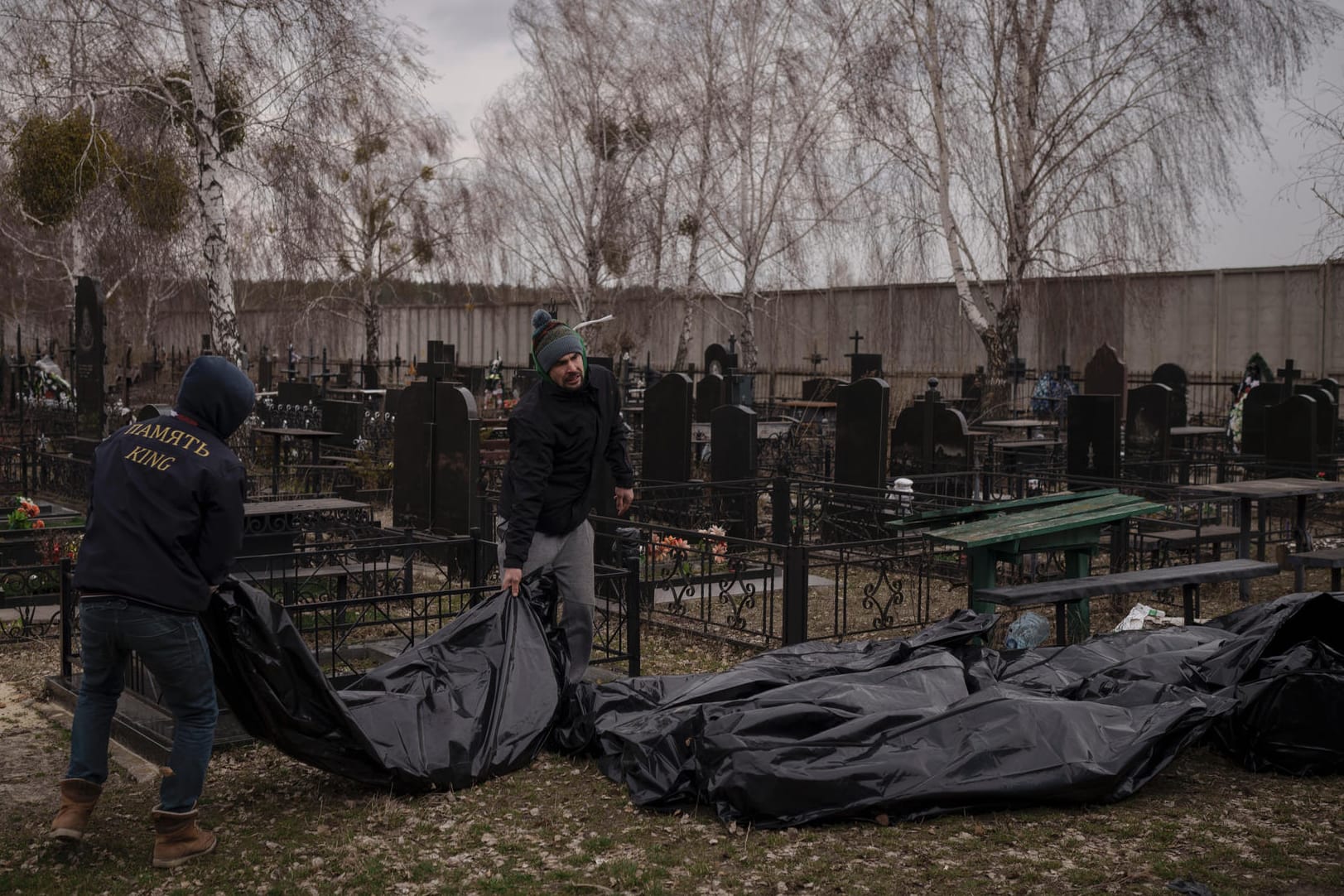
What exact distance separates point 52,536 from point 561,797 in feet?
21.6

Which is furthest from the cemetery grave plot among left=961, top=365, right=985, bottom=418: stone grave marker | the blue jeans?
left=961, top=365, right=985, bottom=418: stone grave marker

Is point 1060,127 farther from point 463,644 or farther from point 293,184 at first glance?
point 463,644

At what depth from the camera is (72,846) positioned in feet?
15.5

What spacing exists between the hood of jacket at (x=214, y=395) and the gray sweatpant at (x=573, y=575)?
6.05 ft

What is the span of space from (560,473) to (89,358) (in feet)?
41.4

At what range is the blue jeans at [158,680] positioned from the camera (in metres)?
4.44

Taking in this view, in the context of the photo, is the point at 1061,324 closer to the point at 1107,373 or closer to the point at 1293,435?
the point at 1107,373

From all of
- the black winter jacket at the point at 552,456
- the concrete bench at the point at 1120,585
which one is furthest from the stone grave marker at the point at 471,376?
the black winter jacket at the point at 552,456

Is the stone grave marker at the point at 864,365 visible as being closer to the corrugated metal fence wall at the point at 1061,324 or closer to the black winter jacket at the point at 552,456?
the corrugated metal fence wall at the point at 1061,324

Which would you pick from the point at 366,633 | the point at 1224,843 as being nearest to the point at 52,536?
the point at 366,633

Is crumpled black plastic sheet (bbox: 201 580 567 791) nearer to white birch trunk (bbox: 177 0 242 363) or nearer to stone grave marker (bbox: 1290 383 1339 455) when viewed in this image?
white birch trunk (bbox: 177 0 242 363)

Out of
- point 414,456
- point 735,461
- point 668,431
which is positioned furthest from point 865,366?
point 414,456

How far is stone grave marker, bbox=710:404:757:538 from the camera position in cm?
1256

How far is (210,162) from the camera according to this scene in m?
16.6
